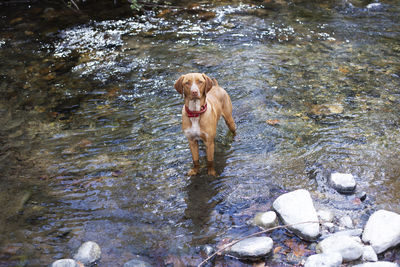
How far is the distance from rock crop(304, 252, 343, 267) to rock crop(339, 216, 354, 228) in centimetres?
67

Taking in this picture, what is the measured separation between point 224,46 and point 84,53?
3938mm

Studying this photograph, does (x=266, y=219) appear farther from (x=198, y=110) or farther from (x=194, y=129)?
(x=198, y=110)

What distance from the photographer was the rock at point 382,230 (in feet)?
12.9

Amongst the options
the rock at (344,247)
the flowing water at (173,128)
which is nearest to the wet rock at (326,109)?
the flowing water at (173,128)

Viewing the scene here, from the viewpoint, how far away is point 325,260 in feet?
12.2

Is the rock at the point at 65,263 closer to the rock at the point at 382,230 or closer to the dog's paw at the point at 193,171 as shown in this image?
the dog's paw at the point at 193,171

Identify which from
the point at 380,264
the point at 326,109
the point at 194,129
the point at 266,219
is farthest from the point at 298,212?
the point at 326,109

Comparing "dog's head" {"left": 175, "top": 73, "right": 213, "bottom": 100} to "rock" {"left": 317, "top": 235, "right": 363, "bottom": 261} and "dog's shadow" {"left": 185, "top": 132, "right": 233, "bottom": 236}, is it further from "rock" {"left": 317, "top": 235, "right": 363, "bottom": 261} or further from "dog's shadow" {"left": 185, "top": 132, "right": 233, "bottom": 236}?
"rock" {"left": 317, "top": 235, "right": 363, "bottom": 261}

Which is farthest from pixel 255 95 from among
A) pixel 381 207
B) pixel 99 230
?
pixel 99 230

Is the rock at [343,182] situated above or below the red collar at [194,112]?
below

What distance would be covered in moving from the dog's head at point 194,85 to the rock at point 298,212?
1752mm

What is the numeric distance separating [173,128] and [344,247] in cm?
379

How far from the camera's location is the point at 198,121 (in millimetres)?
5016

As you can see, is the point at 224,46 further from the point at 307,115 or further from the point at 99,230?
the point at 99,230
